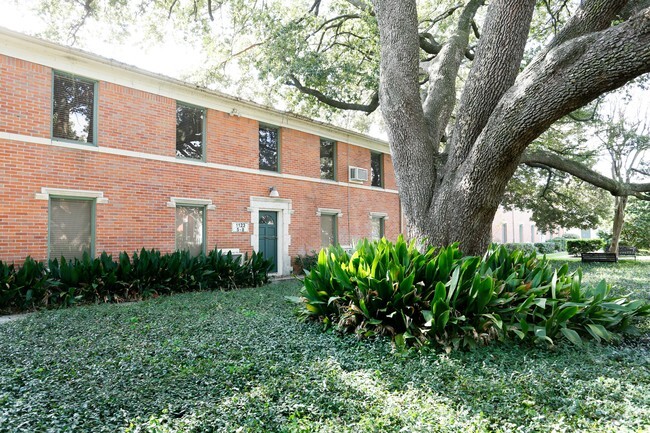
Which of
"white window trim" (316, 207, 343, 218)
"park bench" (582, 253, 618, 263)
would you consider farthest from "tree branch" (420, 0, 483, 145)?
"park bench" (582, 253, 618, 263)

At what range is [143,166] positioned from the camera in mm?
9969

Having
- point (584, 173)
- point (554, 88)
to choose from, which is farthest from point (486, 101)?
point (584, 173)

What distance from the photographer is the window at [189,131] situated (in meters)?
10.9

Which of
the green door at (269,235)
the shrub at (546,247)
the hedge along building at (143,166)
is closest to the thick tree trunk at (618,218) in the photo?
the shrub at (546,247)

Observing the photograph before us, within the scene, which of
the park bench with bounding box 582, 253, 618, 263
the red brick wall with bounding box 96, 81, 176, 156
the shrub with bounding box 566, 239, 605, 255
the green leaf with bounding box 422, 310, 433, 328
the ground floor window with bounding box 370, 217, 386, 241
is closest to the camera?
the green leaf with bounding box 422, 310, 433, 328

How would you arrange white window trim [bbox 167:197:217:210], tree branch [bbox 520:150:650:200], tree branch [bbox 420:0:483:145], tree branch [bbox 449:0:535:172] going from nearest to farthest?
1. tree branch [bbox 449:0:535:172]
2. tree branch [bbox 420:0:483:145]
3. tree branch [bbox 520:150:650:200]
4. white window trim [bbox 167:197:217:210]

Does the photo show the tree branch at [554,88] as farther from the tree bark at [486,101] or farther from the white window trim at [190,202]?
the white window trim at [190,202]

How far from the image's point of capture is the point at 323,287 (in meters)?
5.26

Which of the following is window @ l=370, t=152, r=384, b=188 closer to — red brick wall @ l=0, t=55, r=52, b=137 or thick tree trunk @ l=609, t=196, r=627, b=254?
red brick wall @ l=0, t=55, r=52, b=137

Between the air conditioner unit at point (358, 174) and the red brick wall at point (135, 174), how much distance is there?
130 cm

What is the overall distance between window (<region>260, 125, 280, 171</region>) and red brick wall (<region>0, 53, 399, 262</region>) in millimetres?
238

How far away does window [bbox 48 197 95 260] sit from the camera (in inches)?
338

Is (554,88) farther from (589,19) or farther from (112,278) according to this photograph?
(112,278)

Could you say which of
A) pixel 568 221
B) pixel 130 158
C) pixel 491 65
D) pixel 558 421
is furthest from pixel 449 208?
pixel 568 221
